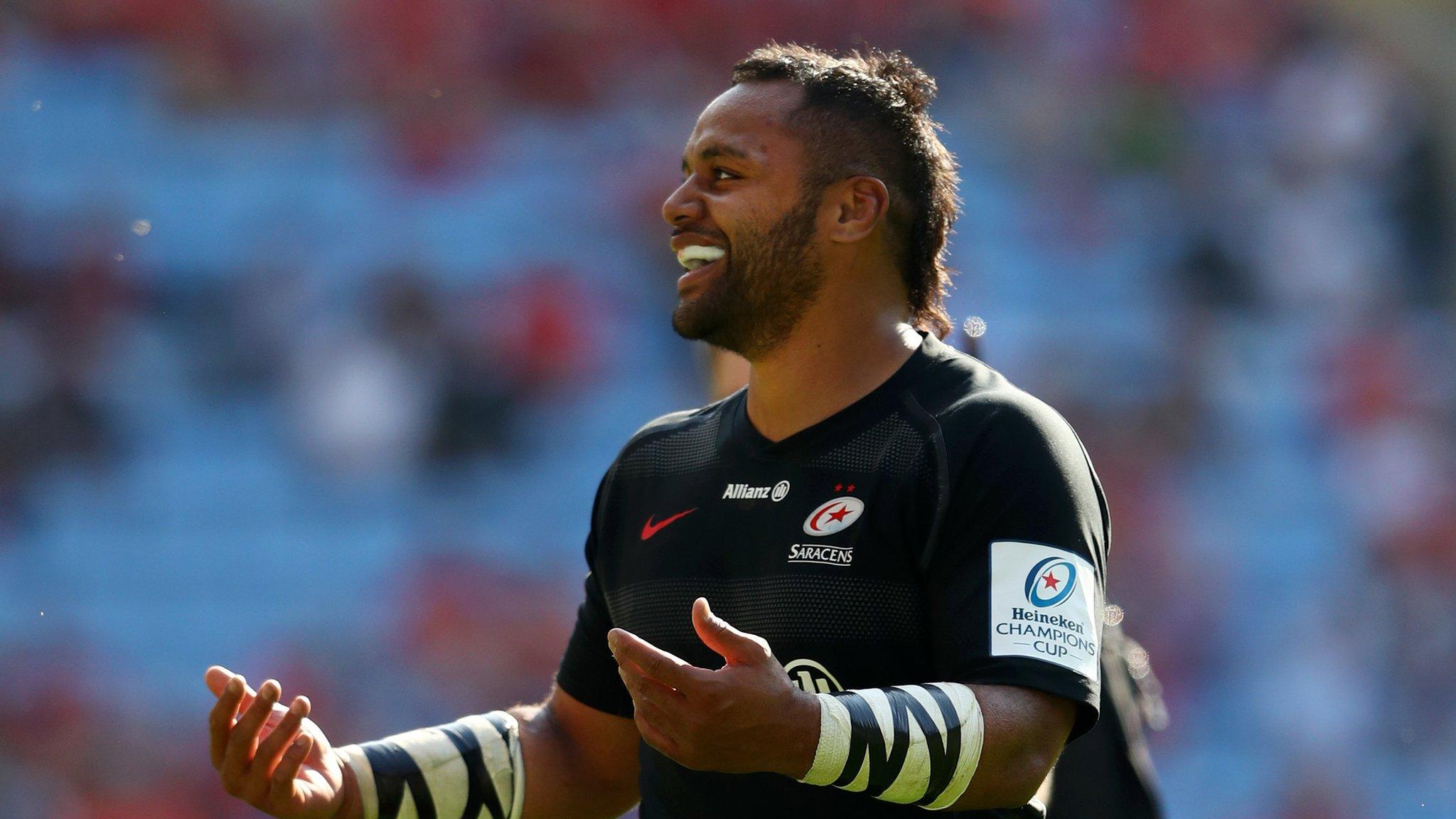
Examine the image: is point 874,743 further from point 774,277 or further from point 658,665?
point 774,277

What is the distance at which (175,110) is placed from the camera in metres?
9.82

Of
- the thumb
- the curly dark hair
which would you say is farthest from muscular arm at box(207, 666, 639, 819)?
the curly dark hair

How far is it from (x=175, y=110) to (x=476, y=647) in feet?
13.5

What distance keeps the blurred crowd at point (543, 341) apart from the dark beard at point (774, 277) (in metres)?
5.58

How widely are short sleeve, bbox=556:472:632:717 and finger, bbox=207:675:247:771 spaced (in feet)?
2.33

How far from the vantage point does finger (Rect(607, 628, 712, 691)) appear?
2.01 metres

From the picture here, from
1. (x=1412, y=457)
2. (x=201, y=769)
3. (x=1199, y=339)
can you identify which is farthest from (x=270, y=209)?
(x=1412, y=457)

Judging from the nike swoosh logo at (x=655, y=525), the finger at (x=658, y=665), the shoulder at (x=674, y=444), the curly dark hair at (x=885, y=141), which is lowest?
the finger at (x=658, y=665)

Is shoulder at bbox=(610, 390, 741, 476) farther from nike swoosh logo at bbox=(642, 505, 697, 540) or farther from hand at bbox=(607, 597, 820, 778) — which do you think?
hand at bbox=(607, 597, 820, 778)

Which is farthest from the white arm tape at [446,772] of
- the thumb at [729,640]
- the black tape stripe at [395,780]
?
the thumb at [729,640]

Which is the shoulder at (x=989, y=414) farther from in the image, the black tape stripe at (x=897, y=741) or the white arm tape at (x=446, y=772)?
the white arm tape at (x=446, y=772)

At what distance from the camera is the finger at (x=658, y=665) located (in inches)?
79.2

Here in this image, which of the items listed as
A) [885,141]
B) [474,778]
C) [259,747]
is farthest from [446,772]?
[885,141]

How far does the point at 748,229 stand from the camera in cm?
287
